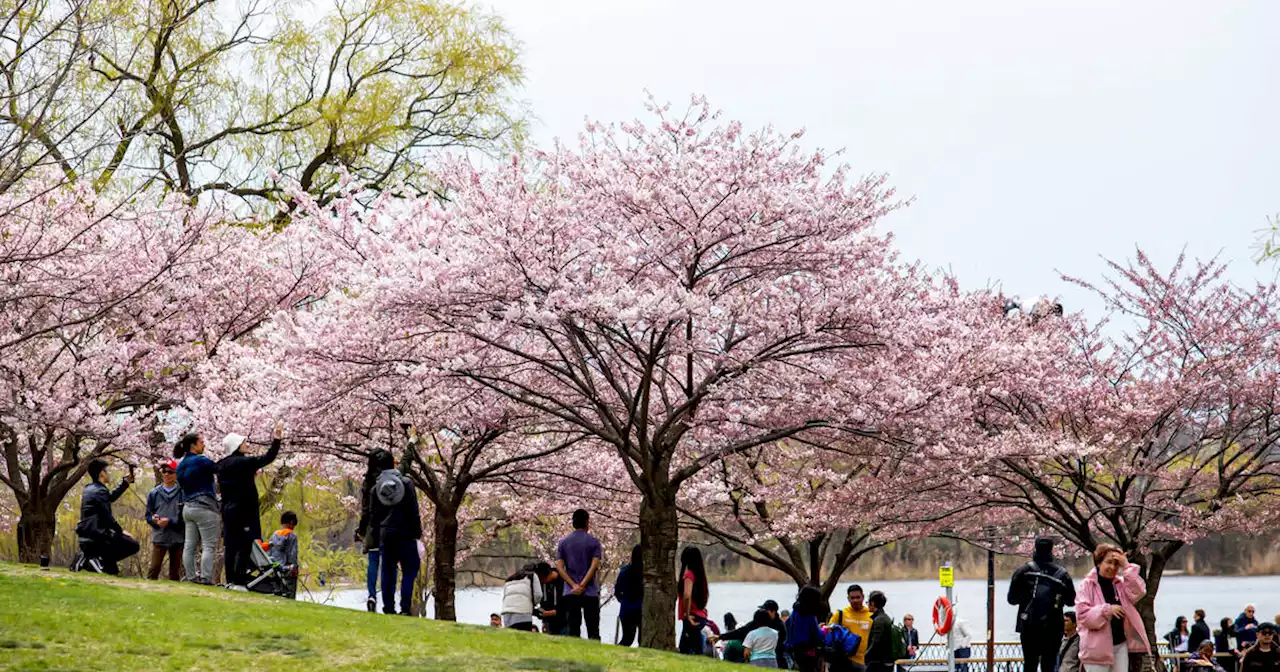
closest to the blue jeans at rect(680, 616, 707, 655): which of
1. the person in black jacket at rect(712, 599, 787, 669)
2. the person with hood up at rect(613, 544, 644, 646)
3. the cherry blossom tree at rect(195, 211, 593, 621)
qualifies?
the person in black jacket at rect(712, 599, 787, 669)

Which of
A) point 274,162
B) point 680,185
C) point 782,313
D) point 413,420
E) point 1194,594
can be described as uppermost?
Result: point 274,162

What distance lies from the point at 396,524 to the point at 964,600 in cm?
4743

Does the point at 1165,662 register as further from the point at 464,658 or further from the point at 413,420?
the point at 464,658

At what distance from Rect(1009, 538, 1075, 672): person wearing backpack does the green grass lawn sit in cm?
298

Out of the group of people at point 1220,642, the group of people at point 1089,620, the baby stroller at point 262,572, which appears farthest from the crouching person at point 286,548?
the group of people at point 1220,642

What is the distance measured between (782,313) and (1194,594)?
52.5 metres

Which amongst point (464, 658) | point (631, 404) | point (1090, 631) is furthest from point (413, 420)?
point (1090, 631)

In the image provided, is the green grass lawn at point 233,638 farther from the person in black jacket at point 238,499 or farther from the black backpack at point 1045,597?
the black backpack at point 1045,597

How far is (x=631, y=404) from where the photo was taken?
47.1 ft

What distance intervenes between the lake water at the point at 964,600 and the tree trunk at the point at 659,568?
28.2 m

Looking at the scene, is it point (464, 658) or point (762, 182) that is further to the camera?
point (762, 182)

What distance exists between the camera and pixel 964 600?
5491cm

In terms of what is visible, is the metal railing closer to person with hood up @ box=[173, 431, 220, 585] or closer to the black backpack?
the black backpack

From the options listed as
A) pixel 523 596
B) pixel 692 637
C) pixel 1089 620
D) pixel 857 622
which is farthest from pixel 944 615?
pixel 1089 620
